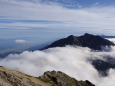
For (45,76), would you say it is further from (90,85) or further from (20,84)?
(20,84)

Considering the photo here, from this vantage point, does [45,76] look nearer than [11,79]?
No

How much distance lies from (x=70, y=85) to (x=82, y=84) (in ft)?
39.9

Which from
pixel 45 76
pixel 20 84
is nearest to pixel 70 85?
pixel 45 76

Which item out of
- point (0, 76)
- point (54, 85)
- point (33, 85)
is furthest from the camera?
point (54, 85)

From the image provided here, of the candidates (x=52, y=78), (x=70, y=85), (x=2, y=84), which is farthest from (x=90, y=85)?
(x=2, y=84)

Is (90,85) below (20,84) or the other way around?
below

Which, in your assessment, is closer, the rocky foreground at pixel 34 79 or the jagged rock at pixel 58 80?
the rocky foreground at pixel 34 79

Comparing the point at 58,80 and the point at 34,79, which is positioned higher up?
the point at 34,79

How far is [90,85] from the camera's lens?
145875 millimetres

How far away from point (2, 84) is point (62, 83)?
60595mm

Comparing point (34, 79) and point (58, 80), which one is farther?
point (58, 80)

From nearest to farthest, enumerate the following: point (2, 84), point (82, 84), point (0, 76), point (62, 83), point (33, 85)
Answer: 1. point (2, 84)
2. point (0, 76)
3. point (33, 85)
4. point (62, 83)
5. point (82, 84)

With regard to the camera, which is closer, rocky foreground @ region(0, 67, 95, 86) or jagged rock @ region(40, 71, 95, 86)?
rocky foreground @ region(0, 67, 95, 86)

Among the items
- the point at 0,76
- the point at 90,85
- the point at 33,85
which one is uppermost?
the point at 0,76
